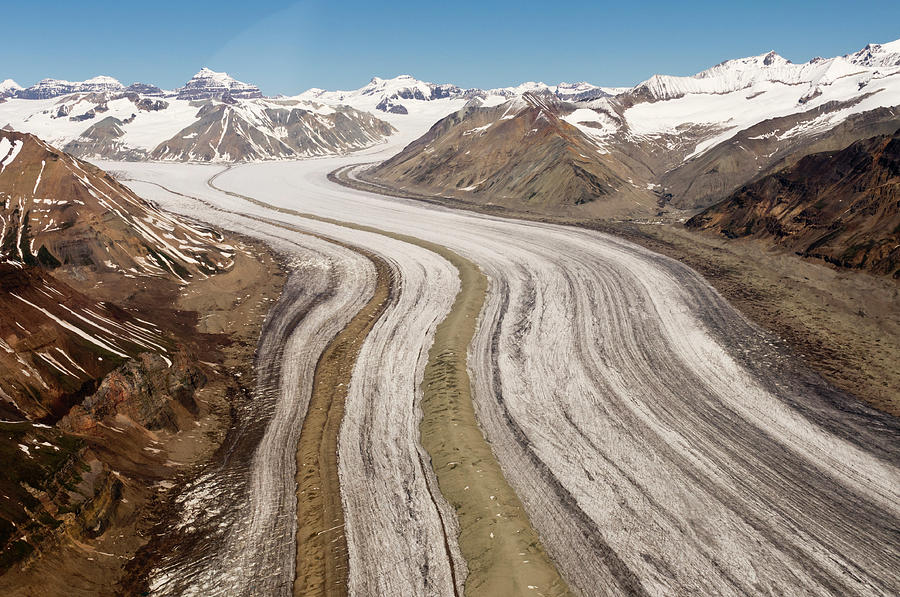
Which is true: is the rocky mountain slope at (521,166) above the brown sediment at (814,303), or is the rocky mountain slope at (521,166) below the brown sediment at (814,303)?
above

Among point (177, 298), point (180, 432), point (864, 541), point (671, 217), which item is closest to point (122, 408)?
point (180, 432)

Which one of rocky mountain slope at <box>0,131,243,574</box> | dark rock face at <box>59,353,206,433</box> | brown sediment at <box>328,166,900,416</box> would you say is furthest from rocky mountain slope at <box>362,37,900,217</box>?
dark rock face at <box>59,353,206,433</box>

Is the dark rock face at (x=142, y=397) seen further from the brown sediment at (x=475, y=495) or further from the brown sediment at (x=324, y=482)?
the brown sediment at (x=475, y=495)

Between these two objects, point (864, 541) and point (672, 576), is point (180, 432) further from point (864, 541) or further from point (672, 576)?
point (864, 541)

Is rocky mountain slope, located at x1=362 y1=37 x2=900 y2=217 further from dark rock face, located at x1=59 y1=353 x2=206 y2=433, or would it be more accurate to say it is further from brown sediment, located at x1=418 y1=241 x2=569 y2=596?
dark rock face, located at x1=59 y1=353 x2=206 y2=433

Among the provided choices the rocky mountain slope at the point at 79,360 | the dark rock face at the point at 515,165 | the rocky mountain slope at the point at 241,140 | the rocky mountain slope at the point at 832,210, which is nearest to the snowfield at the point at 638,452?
the rocky mountain slope at the point at 79,360

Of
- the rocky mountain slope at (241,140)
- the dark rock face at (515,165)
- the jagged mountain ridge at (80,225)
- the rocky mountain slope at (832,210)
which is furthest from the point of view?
the rocky mountain slope at (241,140)
